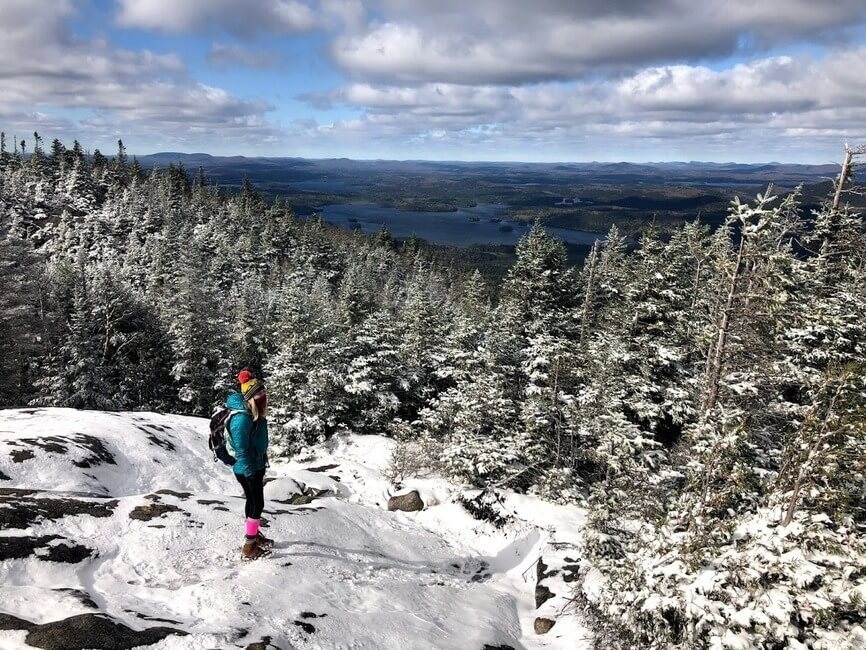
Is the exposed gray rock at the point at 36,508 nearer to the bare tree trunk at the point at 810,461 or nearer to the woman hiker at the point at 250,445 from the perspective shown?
the woman hiker at the point at 250,445

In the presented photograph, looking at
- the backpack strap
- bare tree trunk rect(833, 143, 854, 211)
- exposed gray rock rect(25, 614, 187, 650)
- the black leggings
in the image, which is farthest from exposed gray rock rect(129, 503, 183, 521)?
bare tree trunk rect(833, 143, 854, 211)

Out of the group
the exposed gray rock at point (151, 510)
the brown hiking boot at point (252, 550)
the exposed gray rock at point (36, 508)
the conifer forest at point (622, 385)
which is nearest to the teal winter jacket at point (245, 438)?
the brown hiking boot at point (252, 550)

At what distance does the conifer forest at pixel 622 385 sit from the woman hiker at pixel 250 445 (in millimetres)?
5863

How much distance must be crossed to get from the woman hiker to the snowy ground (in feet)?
1.28

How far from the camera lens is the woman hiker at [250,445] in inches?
307

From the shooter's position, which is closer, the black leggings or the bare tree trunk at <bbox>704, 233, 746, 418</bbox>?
the black leggings

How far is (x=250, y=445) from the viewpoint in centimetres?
797

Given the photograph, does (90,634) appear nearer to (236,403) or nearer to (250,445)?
(250,445)

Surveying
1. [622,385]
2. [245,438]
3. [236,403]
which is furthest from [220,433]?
[622,385]

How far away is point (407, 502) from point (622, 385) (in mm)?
9799

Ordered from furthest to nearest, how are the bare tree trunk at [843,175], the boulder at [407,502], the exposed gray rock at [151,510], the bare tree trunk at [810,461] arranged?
the bare tree trunk at [843,175] → the boulder at [407,502] → the exposed gray rock at [151,510] → the bare tree trunk at [810,461]

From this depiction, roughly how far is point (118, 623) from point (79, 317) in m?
42.3

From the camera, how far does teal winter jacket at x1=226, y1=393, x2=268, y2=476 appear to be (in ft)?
25.5

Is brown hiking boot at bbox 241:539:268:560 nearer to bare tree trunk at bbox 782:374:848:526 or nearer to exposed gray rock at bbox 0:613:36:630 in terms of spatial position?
exposed gray rock at bbox 0:613:36:630
